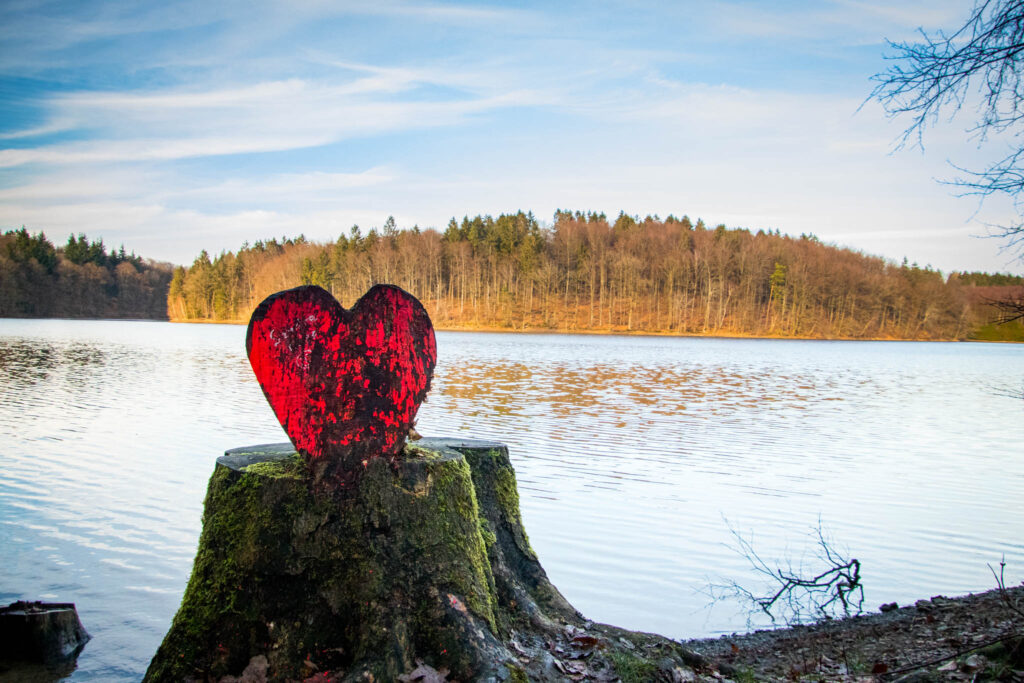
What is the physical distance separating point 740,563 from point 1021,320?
14.2ft

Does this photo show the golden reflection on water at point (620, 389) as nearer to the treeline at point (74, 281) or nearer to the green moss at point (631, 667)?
the green moss at point (631, 667)

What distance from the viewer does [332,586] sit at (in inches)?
140

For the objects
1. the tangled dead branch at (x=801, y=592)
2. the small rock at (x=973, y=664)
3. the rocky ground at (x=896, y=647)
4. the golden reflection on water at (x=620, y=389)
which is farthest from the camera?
the golden reflection on water at (x=620, y=389)

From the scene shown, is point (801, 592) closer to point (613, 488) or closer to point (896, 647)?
Answer: point (896, 647)

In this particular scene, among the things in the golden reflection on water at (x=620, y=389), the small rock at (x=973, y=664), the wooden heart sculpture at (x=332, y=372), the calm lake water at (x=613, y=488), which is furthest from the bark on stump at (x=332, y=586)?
the golden reflection on water at (x=620, y=389)

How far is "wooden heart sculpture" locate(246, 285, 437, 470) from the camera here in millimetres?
3691

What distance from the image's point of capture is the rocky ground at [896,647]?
422cm

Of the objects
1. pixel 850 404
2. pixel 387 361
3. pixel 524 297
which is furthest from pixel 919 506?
pixel 524 297

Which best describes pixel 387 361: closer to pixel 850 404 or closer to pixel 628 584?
pixel 628 584

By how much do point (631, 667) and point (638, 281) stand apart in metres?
103

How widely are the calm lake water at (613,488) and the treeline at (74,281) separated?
392 feet

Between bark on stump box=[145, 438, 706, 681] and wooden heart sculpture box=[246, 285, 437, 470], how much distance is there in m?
0.17

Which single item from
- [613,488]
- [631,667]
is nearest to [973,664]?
[631,667]

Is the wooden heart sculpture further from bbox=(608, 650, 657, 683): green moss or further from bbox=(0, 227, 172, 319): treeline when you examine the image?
bbox=(0, 227, 172, 319): treeline
